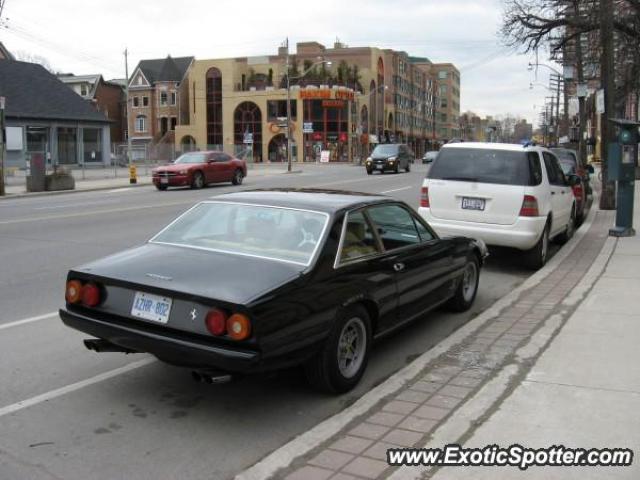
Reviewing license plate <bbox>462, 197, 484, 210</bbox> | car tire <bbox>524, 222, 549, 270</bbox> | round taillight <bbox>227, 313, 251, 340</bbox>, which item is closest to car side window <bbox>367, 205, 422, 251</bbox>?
round taillight <bbox>227, 313, 251, 340</bbox>

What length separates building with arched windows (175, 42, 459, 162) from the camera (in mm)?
81188

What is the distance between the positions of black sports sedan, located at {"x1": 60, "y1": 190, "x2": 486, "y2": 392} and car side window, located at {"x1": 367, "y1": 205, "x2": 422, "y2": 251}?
0.02 meters

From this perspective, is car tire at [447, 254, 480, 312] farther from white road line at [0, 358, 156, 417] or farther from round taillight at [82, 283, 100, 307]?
round taillight at [82, 283, 100, 307]

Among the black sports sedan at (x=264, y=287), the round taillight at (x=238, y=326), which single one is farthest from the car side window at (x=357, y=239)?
the round taillight at (x=238, y=326)

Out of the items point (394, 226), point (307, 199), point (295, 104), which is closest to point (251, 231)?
point (307, 199)

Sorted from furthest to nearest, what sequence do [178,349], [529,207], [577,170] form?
[577,170] → [529,207] → [178,349]

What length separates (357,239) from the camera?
5262 millimetres

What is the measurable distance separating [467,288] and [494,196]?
8.76 ft

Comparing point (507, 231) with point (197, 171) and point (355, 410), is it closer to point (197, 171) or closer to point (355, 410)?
point (355, 410)

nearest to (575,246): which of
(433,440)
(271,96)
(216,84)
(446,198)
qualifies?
(446,198)

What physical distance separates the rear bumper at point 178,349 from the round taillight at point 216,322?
0.10 meters

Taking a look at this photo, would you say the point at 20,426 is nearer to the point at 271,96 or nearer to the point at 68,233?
the point at 68,233

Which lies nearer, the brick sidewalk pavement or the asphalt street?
the brick sidewalk pavement

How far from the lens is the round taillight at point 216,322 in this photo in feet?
13.5
